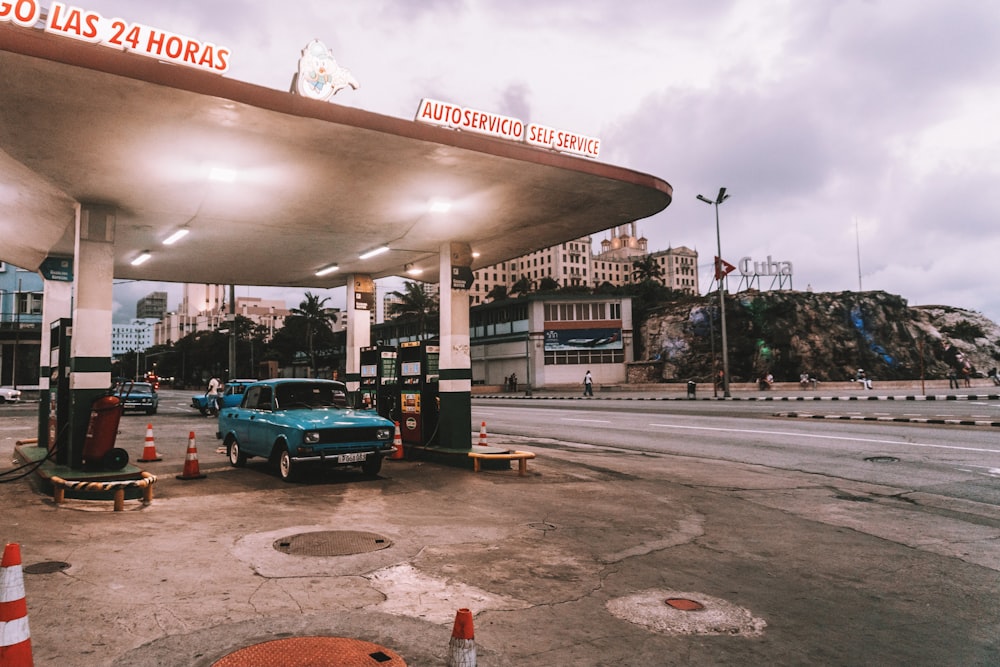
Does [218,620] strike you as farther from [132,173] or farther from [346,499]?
[132,173]

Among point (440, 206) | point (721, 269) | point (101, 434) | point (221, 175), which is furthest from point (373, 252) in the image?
point (721, 269)

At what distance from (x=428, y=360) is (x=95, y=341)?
6277 millimetres

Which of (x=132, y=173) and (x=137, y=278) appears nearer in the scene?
(x=132, y=173)

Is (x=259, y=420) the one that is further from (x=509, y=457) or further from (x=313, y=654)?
(x=313, y=654)

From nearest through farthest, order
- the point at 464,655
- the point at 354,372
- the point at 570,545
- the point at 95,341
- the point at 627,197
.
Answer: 1. the point at 464,655
2. the point at 570,545
3. the point at 95,341
4. the point at 627,197
5. the point at 354,372

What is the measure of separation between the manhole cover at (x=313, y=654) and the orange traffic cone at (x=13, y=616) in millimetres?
1065

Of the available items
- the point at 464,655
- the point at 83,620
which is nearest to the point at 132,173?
the point at 83,620

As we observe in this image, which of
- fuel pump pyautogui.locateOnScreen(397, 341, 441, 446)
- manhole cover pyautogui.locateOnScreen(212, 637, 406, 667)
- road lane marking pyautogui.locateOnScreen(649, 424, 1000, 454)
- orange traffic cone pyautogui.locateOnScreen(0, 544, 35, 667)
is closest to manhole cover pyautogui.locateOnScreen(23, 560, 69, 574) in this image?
manhole cover pyautogui.locateOnScreen(212, 637, 406, 667)

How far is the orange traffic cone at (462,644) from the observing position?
2602 millimetres

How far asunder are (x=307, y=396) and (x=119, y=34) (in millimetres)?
6725

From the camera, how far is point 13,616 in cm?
283

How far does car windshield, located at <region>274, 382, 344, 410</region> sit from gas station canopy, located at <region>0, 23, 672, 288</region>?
11.2ft

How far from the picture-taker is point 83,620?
4344 millimetres

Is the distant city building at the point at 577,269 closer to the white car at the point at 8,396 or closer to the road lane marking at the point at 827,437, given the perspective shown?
the white car at the point at 8,396
